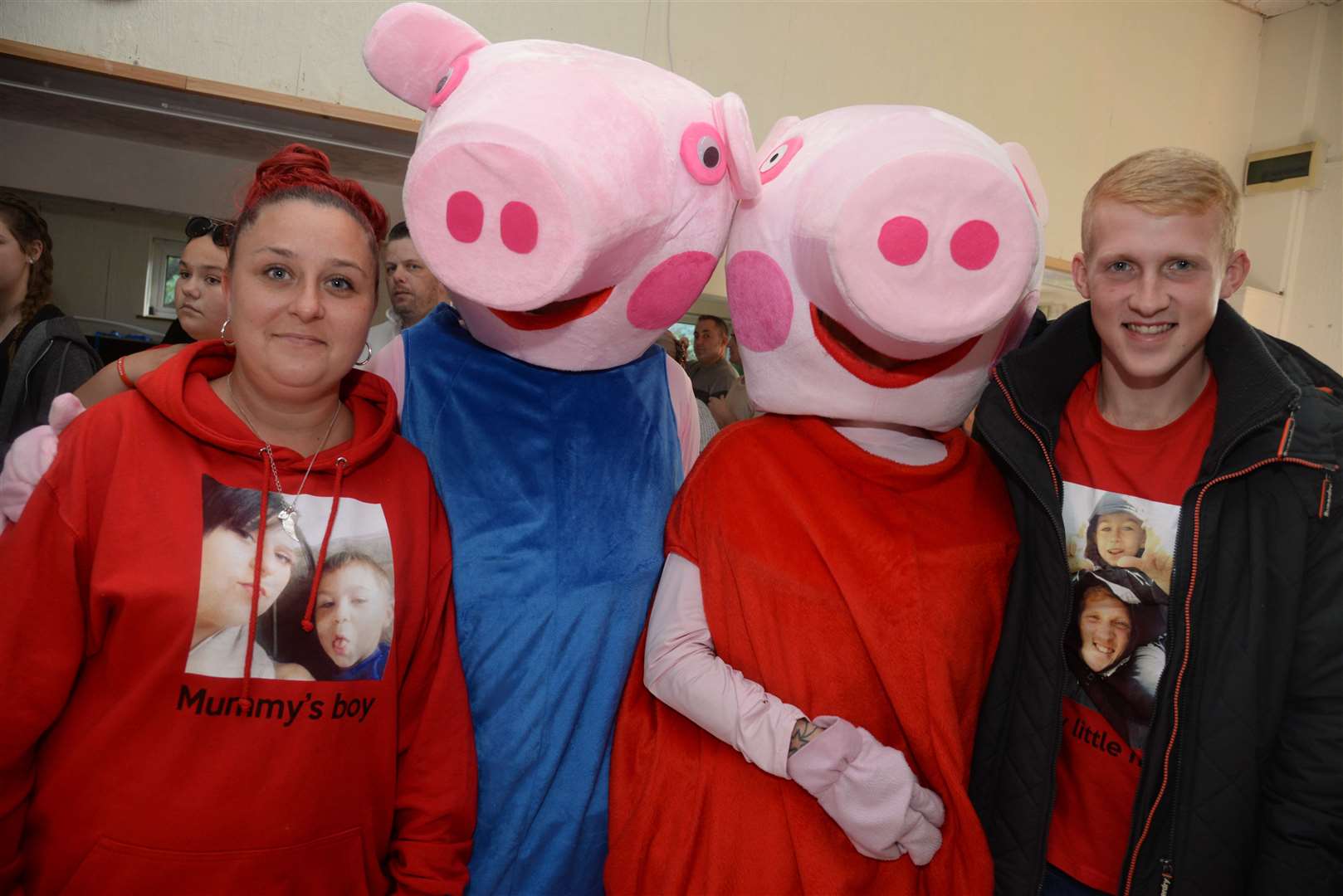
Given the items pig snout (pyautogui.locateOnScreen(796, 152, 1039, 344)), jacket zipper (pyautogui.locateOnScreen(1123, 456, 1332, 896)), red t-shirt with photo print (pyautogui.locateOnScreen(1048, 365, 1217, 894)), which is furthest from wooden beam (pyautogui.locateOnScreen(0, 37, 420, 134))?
jacket zipper (pyautogui.locateOnScreen(1123, 456, 1332, 896))

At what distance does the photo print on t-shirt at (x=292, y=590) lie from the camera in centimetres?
124

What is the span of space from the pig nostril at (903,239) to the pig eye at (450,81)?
690 mm

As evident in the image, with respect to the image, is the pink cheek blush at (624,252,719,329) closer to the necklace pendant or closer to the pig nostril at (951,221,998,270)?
the pig nostril at (951,221,998,270)

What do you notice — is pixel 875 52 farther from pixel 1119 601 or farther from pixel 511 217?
pixel 511 217

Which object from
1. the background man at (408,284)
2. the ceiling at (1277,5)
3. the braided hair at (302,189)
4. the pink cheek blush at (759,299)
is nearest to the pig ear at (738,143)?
the pink cheek blush at (759,299)

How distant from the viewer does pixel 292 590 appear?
1.29m

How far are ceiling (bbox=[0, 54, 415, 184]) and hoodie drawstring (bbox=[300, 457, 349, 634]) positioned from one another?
287cm

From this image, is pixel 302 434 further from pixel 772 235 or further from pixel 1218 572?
pixel 1218 572

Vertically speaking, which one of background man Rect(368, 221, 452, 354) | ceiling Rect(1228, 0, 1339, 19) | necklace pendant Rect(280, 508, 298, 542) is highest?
ceiling Rect(1228, 0, 1339, 19)

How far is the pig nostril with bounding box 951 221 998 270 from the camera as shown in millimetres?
1340

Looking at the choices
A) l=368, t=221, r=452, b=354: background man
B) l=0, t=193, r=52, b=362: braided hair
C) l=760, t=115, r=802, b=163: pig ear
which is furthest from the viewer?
l=368, t=221, r=452, b=354: background man

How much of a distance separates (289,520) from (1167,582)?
1334 mm

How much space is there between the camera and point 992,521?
1.61 meters

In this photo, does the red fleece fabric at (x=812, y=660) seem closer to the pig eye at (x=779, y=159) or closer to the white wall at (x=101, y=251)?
the pig eye at (x=779, y=159)
